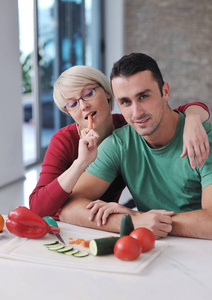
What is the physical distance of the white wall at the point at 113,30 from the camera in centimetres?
688

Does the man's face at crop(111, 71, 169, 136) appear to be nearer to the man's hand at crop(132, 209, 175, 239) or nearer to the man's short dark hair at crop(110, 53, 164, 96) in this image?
the man's short dark hair at crop(110, 53, 164, 96)

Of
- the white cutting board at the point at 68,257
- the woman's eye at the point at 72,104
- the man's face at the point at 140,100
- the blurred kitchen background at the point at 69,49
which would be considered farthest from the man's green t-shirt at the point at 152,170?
the blurred kitchen background at the point at 69,49

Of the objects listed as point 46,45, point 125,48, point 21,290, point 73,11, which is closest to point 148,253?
point 21,290

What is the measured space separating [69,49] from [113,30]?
48.8 inches

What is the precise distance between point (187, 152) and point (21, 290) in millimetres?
801

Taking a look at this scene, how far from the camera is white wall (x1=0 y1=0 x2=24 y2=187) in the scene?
4039mm

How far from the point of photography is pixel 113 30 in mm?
6988

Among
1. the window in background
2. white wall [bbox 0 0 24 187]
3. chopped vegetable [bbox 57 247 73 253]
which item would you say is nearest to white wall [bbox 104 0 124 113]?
the window in background

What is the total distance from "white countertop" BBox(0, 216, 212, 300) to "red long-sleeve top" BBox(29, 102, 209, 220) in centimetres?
50

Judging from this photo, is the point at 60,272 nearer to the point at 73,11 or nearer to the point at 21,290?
the point at 21,290

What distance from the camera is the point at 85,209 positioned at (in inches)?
55.8

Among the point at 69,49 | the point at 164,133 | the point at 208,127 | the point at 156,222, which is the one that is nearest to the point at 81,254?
the point at 156,222

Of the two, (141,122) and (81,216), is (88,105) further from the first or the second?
(81,216)

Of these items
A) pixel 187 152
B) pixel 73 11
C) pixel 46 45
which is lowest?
pixel 187 152
